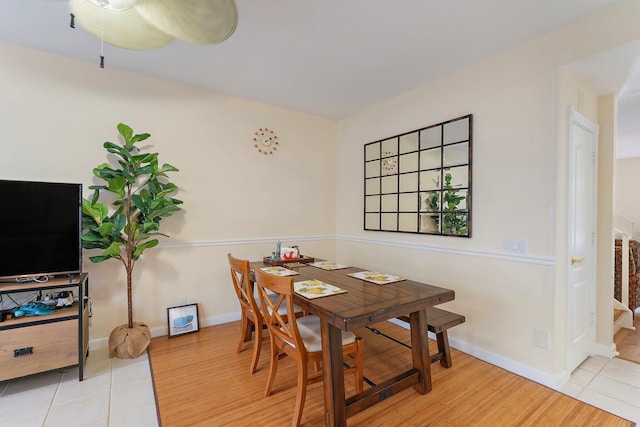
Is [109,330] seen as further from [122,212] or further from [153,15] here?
[153,15]

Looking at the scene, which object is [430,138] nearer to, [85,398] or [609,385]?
[609,385]

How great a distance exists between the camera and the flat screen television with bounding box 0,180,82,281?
7.06ft

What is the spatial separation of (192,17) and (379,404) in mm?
2542

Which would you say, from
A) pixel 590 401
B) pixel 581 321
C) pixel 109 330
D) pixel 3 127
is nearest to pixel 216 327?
pixel 109 330

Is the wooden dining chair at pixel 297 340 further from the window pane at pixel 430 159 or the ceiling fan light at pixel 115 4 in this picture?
the window pane at pixel 430 159

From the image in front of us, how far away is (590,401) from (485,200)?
5.19 feet

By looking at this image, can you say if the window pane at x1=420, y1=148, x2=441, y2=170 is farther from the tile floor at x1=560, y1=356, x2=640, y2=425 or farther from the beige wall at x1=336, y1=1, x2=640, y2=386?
the tile floor at x1=560, y1=356, x2=640, y2=425

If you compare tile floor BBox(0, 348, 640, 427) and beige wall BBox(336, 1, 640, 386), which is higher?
beige wall BBox(336, 1, 640, 386)

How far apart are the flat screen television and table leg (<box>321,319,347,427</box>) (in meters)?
2.11

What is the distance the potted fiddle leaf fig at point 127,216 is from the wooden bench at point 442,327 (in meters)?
2.34

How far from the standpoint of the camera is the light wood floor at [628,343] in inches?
103

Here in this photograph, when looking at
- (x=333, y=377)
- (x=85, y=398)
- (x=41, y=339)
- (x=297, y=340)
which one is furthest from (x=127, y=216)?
(x=333, y=377)

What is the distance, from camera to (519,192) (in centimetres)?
235

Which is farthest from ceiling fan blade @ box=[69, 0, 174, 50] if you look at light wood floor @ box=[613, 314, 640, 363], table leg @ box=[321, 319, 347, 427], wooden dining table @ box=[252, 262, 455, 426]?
light wood floor @ box=[613, 314, 640, 363]
